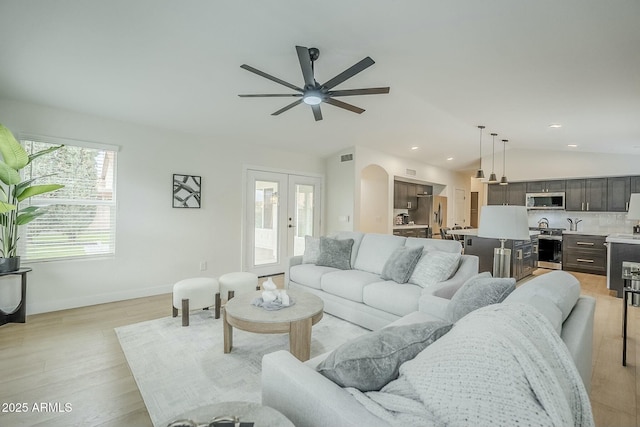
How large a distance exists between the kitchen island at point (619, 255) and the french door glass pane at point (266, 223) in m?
5.52

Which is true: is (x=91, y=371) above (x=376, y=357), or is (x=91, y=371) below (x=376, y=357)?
below

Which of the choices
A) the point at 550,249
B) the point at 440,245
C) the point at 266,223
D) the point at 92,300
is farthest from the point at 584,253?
the point at 92,300

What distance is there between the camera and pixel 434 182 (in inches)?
335

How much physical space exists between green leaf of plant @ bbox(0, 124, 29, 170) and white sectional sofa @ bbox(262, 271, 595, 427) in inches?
140

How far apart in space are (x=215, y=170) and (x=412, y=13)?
147 inches

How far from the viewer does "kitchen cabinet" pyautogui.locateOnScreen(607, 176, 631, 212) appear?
19.9 ft

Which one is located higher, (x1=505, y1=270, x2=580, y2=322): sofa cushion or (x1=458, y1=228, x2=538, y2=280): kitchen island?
(x1=505, y1=270, x2=580, y2=322): sofa cushion

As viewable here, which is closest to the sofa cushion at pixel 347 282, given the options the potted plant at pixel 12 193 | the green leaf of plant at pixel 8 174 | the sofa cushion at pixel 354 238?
the sofa cushion at pixel 354 238

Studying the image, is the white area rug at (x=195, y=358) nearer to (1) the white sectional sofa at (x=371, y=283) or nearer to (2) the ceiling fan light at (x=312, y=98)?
(1) the white sectional sofa at (x=371, y=283)

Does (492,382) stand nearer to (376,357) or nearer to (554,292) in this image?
(376,357)

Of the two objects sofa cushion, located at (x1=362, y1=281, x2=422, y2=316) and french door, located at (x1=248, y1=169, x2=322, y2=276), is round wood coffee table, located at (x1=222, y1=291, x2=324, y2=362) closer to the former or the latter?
sofa cushion, located at (x1=362, y1=281, x2=422, y2=316)

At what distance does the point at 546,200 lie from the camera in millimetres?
7023

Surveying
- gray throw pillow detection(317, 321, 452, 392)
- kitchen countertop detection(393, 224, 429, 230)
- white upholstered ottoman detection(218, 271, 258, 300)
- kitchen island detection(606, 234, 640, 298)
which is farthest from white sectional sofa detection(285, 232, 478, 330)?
kitchen countertop detection(393, 224, 429, 230)

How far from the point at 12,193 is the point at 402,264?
4.32 m
